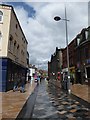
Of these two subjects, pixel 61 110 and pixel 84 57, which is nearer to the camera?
pixel 61 110

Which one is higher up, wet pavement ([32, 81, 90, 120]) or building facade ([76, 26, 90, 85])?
building facade ([76, 26, 90, 85])

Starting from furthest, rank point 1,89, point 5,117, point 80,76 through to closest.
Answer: point 80,76, point 1,89, point 5,117

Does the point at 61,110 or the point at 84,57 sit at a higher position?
the point at 84,57

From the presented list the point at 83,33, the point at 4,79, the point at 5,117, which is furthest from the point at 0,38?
the point at 83,33

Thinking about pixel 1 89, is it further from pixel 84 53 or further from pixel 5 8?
pixel 84 53

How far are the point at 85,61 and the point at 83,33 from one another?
5647 mm

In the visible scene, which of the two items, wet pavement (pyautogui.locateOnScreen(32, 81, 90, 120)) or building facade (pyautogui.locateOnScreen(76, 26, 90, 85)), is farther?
building facade (pyautogui.locateOnScreen(76, 26, 90, 85))

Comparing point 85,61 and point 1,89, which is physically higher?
point 85,61

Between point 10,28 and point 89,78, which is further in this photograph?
point 89,78

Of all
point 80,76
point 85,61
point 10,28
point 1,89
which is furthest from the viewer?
point 80,76

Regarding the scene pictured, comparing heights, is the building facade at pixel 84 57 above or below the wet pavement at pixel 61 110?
above

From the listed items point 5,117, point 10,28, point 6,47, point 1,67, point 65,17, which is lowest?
Result: point 5,117

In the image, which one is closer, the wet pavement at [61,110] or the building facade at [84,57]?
the wet pavement at [61,110]

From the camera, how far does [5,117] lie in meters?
7.97
